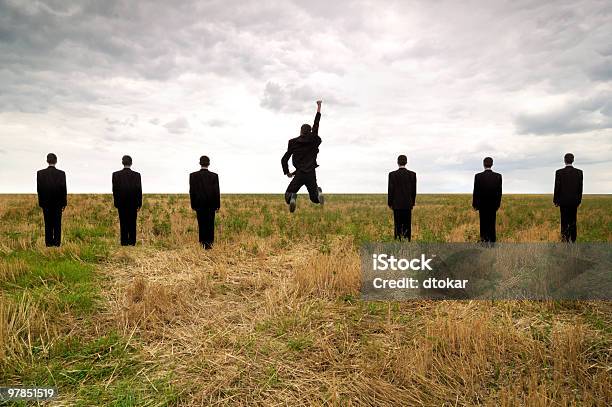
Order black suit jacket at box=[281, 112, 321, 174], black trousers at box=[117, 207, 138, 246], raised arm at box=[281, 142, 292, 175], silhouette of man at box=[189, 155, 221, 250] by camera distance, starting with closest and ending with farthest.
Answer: black suit jacket at box=[281, 112, 321, 174], raised arm at box=[281, 142, 292, 175], silhouette of man at box=[189, 155, 221, 250], black trousers at box=[117, 207, 138, 246]

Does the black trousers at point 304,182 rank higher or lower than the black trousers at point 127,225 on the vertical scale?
higher

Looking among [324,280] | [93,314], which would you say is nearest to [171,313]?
[93,314]

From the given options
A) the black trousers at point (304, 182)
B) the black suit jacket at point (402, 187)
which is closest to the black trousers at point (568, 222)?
the black suit jacket at point (402, 187)

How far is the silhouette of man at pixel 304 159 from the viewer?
34.0 feet

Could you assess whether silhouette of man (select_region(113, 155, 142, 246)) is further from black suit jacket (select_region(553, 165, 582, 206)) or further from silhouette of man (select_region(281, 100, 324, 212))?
black suit jacket (select_region(553, 165, 582, 206))

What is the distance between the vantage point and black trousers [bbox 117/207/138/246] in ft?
40.2

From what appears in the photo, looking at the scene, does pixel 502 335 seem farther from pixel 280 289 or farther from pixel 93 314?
pixel 93 314

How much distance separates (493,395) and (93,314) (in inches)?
234

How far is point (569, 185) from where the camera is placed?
12.1 m

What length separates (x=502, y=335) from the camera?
5.74 m

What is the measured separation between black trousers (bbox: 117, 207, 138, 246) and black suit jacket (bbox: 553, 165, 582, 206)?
38.7 ft

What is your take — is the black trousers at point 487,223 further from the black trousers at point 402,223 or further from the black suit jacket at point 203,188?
the black suit jacket at point 203,188

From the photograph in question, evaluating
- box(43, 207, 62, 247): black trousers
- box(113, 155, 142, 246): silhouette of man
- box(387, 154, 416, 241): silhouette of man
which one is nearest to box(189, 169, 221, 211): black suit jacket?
box(113, 155, 142, 246): silhouette of man

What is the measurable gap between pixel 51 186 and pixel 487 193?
1164 centimetres
